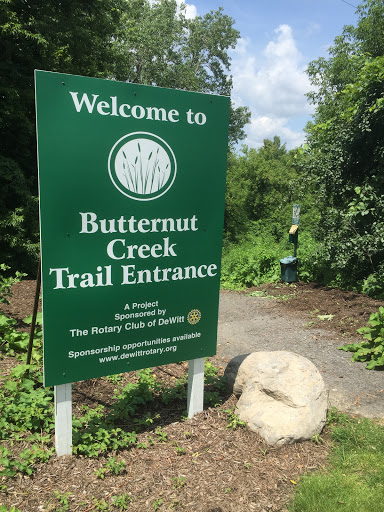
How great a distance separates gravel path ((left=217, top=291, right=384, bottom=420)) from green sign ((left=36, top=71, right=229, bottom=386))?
176 cm

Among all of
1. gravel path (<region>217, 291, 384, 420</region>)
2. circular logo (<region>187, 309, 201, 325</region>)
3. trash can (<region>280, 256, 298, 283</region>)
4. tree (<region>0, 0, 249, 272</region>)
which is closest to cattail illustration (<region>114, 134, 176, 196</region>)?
circular logo (<region>187, 309, 201, 325</region>)

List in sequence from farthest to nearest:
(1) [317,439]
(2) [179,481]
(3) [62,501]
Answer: (1) [317,439]
(2) [179,481]
(3) [62,501]

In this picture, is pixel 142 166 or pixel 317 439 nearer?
pixel 142 166

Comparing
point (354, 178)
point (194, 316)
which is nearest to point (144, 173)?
point (194, 316)

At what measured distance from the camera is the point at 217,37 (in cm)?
3562

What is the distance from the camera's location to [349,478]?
2934 millimetres

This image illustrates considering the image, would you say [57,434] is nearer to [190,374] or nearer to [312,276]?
[190,374]

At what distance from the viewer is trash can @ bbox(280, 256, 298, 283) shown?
959cm

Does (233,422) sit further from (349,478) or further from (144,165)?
(144,165)

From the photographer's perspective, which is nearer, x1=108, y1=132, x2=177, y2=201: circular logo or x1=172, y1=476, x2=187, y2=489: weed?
x1=172, y1=476, x2=187, y2=489: weed

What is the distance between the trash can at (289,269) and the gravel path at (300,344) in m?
1.19

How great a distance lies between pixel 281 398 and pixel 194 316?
952mm

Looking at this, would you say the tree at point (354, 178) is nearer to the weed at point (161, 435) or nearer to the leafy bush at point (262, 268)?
the leafy bush at point (262, 268)

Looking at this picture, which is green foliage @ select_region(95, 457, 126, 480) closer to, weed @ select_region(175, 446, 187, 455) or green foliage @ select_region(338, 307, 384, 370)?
weed @ select_region(175, 446, 187, 455)
